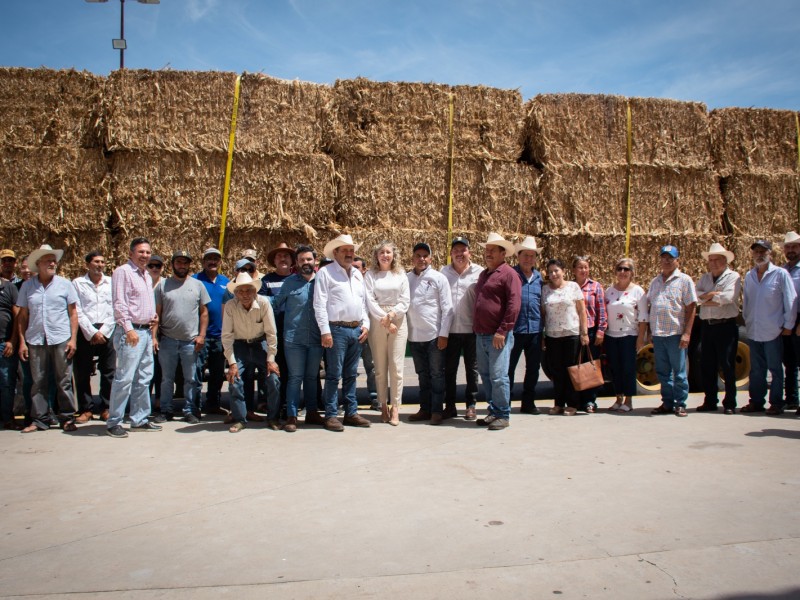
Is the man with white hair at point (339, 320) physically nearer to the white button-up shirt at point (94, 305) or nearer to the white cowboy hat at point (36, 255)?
the white button-up shirt at point (94, 305)

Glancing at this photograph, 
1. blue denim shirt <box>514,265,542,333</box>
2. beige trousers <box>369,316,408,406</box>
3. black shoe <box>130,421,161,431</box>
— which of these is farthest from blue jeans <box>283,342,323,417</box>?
blue denim shirt <box>514,265,542,333</box>

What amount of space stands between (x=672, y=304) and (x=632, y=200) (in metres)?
1.94

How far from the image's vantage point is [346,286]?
690cm

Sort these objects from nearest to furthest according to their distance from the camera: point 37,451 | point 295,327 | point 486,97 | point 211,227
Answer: point 37,451 < point 295,327 < point 211,227 < point 486,97

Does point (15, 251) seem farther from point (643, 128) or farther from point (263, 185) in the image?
point (643, 128)

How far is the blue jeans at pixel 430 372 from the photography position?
281 inches

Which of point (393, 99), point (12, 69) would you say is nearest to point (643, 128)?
point (393, 99)

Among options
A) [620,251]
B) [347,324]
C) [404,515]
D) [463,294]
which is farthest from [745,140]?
[404,515]

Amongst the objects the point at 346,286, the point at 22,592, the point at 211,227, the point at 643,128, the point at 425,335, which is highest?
the point at 643,128

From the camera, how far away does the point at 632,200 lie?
29.2ft

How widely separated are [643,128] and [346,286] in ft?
15.0

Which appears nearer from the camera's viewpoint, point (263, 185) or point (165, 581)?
point (165, 581)

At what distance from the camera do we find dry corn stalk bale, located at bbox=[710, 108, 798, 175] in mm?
9078

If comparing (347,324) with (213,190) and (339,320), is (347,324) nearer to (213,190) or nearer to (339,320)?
(339,320)
